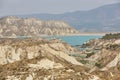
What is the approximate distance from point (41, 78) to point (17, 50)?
59.1 m

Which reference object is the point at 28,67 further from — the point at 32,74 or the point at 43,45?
the point at 43,45

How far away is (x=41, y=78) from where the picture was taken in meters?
46.3

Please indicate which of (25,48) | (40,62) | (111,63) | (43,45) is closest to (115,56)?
(111,63)

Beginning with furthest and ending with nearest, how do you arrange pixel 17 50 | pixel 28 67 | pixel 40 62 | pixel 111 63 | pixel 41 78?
pixel 17 50
pixel 111 63
pixel 40 62
pixel 28 67
pixel 41 78

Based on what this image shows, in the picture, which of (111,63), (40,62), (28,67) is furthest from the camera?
(111,63)

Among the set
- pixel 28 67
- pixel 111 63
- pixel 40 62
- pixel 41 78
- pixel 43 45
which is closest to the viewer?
pixel 41 78

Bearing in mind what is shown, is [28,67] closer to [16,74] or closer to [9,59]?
[16,74]

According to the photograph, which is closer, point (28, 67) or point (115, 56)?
point (28, 67)

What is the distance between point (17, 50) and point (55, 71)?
189 feet

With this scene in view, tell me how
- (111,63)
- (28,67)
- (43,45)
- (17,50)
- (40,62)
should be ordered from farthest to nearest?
(43,45) → (17,50) → (111,63) → (40,62) → (28,67)

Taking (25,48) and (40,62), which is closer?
(40,62)

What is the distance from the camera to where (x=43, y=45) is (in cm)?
12800

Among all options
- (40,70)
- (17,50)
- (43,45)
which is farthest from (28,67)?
(43,45)

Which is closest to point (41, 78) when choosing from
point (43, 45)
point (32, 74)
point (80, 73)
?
point (32, 74)
